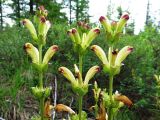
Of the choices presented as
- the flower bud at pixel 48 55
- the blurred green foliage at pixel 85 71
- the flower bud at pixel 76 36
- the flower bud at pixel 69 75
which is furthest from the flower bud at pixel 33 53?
the blurred green foliage at pixel 85 71

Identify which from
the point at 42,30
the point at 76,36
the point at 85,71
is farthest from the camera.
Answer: the point at 85,71

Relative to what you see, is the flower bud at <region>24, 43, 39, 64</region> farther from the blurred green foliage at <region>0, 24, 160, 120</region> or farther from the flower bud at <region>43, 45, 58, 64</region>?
the blurred green foliage at <region>0, 24, 160, 120</region>

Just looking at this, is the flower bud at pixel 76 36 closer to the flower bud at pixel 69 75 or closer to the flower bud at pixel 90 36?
the flower bud at pixel 90 36

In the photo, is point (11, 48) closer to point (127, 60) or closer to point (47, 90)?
point (127, 60)

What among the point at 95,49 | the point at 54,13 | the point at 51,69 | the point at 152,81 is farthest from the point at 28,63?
the point at 54,13

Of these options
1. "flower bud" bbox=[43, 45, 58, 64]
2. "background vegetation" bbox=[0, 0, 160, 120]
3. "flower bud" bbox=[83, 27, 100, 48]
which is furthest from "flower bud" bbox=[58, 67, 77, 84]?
"background vegetation" bbox=[0, 0, 160, 120]

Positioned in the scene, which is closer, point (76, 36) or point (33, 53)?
point (76, 36)

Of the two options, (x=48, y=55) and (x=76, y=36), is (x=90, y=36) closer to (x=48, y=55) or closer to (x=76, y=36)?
(x=76, y=36)

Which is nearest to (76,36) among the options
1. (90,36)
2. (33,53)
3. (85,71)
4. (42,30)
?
(90,36)
